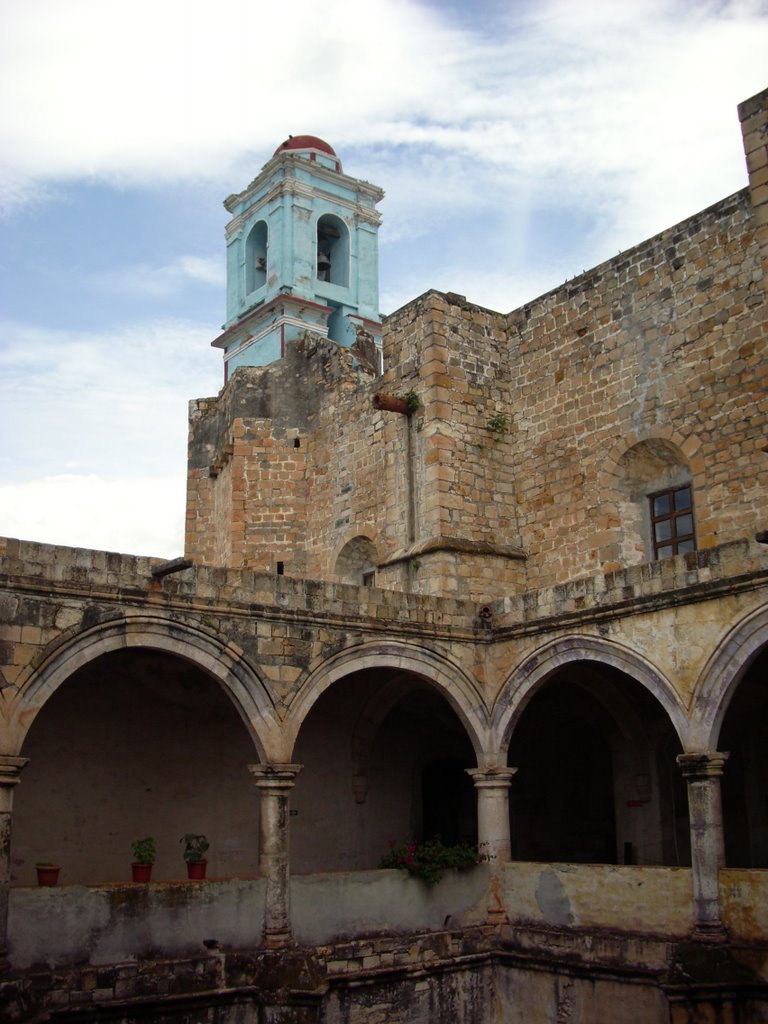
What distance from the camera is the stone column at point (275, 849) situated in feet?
33.6

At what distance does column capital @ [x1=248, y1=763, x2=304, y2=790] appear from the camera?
10508 mm

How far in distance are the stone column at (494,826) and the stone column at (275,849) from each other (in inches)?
86.7

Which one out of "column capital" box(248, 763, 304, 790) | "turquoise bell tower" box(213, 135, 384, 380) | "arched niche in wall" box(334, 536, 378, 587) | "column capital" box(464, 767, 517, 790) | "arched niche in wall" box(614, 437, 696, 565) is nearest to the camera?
"column capital" box(248, 763, 304, 790)

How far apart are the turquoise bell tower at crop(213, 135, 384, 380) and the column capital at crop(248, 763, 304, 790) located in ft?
51.3

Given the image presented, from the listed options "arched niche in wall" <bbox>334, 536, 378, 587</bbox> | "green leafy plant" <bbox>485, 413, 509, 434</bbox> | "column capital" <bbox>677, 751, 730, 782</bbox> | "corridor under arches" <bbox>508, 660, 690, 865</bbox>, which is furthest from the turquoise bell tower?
"column capital" <bbox>677, 751, 730, 782</bbox>

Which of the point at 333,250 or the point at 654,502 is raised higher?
the point at 333,250

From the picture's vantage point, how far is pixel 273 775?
10.5 metres

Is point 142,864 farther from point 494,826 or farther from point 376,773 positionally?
point 376,773

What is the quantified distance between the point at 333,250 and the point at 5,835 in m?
21.0

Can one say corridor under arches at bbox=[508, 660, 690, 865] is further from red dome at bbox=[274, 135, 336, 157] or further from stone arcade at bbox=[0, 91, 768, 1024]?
red dome at bbox=[274, 135, 336, 157]

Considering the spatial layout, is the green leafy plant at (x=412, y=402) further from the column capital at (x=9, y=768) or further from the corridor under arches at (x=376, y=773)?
the column capital at (x=9, y=768)

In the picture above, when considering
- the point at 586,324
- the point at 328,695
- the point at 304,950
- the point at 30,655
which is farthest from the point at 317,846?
the point at 586,324

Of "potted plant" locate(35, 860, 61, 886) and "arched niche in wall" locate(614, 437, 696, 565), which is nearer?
"potted plant" locate(35, 860, 61, 886)

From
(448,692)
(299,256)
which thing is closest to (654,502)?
(448,692)
